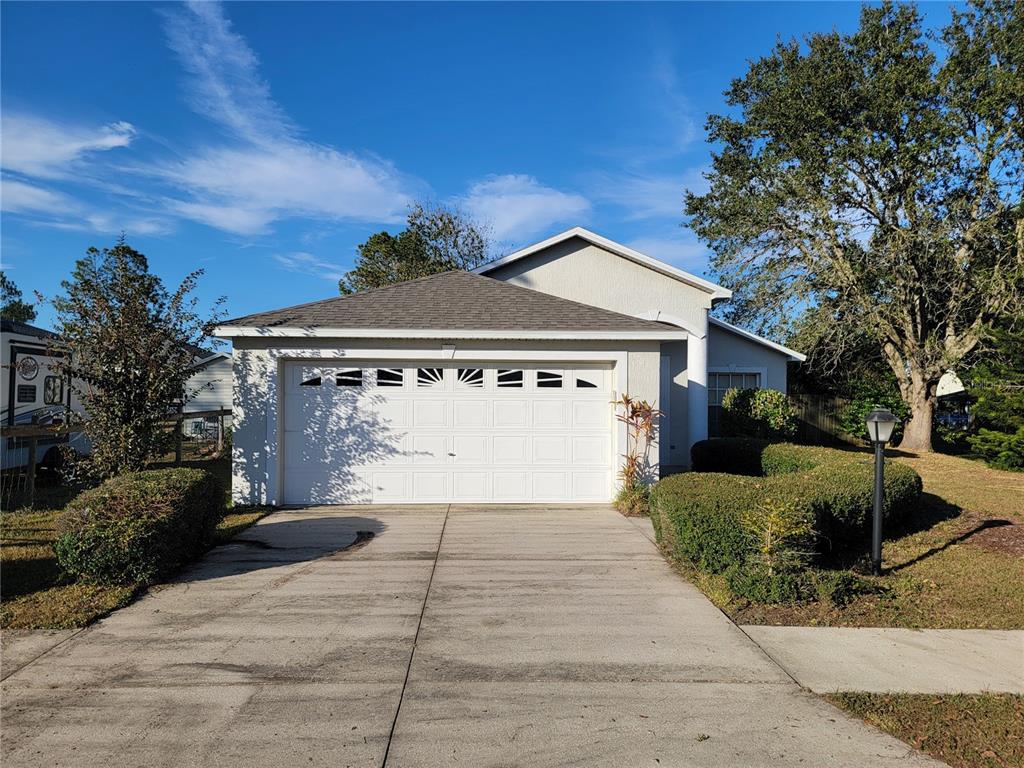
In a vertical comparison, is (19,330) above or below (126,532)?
above

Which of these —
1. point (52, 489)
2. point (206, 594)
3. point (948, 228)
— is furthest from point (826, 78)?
point (52, 489)

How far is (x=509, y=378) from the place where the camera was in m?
10.2

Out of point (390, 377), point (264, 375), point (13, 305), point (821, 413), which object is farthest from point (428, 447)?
point (13, 305)

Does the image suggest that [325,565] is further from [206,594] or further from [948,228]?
[948,228]

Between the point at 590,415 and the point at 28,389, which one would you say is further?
the point at 28,389

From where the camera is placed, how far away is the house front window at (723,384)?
55.1ft

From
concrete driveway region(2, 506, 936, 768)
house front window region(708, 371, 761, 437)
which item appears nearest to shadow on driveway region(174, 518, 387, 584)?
concrete driveway region(2, 506, 936, 768)

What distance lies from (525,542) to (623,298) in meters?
Answer: 8.46

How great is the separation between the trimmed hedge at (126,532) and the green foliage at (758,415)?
42.8ft

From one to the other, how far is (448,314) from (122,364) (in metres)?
4.75

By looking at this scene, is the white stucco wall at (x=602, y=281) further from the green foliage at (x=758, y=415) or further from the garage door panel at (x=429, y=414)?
the garage door panel at (x=429, y=414)

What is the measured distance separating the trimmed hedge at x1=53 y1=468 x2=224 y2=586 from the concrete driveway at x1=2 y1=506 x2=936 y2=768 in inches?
13.5

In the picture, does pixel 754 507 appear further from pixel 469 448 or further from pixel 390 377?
pixel 390 377

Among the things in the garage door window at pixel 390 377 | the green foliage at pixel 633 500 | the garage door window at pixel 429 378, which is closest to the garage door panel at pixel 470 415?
the garage door window at pixel 429 378
